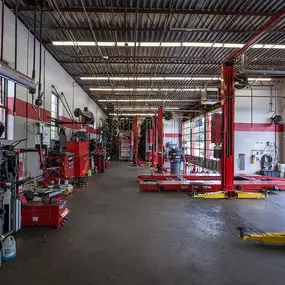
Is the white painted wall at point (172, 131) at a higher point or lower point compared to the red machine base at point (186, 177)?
higher

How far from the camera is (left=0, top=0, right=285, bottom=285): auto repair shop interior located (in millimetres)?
2676

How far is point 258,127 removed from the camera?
10953 mm

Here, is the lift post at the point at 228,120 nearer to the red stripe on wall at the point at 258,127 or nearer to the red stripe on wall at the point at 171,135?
the red stripe on wall at the point at 258,127

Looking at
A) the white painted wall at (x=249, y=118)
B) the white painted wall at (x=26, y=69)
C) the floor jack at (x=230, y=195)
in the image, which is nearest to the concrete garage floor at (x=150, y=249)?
the floor jack at (x=230, y=195)

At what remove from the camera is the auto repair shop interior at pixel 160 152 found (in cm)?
268

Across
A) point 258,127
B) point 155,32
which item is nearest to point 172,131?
point 258,127

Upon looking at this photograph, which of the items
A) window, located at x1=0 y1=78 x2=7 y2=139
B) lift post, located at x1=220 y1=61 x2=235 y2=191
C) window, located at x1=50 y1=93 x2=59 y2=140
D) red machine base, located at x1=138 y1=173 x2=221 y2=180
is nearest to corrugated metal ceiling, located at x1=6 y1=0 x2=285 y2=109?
lift post, located at x1=220 y1=61 x2=235 y2=191

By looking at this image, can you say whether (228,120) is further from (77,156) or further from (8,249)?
(8,249)

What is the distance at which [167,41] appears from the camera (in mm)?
6711

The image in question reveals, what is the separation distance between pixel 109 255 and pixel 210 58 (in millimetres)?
7824

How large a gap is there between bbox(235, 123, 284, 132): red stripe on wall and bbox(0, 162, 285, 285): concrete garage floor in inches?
265

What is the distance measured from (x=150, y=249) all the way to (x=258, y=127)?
33.6 feet

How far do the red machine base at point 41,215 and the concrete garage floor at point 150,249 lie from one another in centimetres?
16

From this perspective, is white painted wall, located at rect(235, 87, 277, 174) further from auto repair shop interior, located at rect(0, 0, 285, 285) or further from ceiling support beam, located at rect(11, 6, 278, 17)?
ceiling support beam, located at rect(11, 6, 278, 17)
